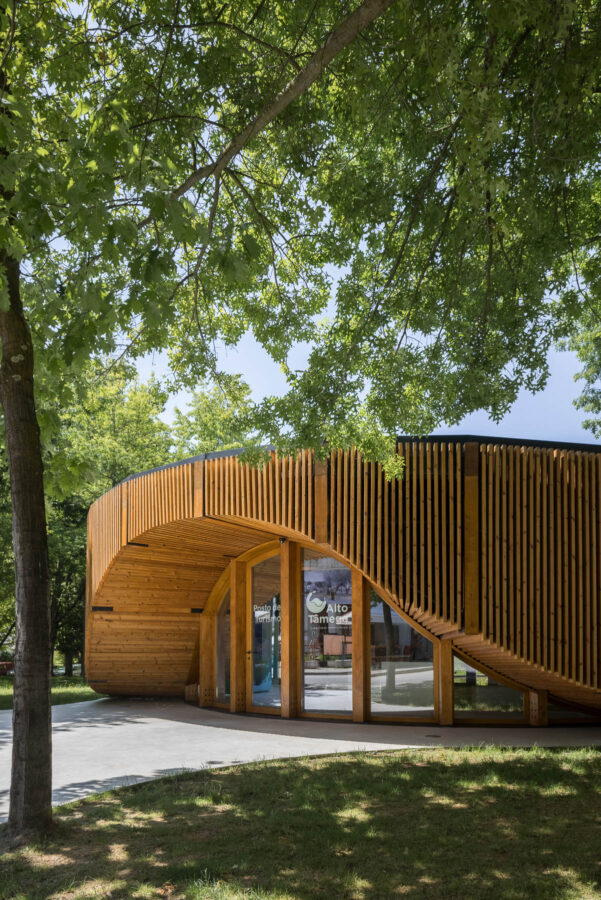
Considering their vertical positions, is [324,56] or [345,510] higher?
[324,56]

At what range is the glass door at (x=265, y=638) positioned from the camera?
39.6 feet

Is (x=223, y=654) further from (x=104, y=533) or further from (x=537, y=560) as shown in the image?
(x=537, y=560)

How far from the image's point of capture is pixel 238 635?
41.6ft

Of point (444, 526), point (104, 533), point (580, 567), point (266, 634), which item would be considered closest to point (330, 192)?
point (444, 526)

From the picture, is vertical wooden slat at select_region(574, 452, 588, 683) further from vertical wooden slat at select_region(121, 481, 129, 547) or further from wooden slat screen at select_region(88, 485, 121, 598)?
wooden slat screen at select_region(88, 485, 121, 598)

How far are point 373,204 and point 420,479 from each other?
363cm

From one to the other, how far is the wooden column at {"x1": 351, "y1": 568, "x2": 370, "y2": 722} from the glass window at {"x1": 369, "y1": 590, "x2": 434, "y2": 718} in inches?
3.8

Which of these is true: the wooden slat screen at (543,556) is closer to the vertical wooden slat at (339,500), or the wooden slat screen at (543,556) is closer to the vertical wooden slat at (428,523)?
the vertical wooden slat at (428,523)

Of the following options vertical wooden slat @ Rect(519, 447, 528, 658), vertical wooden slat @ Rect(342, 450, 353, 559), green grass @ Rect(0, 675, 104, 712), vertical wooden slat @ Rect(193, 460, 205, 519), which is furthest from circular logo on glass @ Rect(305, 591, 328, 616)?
green grass @ Rect(0, 675, 104, 712)

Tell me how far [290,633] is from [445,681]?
7.60 ft

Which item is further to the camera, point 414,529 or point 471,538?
point 414,529

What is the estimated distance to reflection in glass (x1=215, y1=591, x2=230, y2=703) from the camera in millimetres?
13203

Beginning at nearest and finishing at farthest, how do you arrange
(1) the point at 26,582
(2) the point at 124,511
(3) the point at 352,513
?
(1) the point at 26,582, (3) the point at 352,513, (2) the point at 124,511

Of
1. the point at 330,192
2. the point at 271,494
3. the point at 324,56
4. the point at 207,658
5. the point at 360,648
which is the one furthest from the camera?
the point at 207,658
